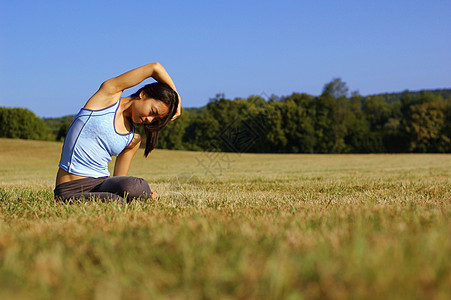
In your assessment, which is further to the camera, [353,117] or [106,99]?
[353,117]

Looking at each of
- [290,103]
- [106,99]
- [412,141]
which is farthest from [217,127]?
[106,99]

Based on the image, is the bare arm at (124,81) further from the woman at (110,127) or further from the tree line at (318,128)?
the tree line at (318,128)

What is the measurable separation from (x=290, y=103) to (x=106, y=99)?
72.3m

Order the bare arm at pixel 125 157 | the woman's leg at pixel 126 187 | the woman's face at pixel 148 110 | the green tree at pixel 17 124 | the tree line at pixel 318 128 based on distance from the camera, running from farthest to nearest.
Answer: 1. the green tree at pixel 17 124
2. the tree line at pixel 318 128
3. the bare arm at pixel 125 157
4. the woman's leg at pixel 126 187
5. the woman's face at pixel 148 110

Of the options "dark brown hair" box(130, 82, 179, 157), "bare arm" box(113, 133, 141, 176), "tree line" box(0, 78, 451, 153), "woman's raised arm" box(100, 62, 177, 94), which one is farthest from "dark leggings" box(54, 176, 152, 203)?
"tree line" box(0, 78, 451, 153)

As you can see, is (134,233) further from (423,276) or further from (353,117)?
(353,117)

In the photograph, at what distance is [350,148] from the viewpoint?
236 feet

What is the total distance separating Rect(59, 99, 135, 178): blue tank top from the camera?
14.9ft

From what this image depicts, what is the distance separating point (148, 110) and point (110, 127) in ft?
1.93

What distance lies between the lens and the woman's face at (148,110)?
4.44 m

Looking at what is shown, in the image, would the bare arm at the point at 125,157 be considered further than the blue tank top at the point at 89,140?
Yes

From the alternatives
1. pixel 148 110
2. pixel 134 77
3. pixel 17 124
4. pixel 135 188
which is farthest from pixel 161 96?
pixel 17 124

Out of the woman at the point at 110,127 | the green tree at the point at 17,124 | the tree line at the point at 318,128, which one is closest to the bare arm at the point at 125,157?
the woman at the point at 110,127

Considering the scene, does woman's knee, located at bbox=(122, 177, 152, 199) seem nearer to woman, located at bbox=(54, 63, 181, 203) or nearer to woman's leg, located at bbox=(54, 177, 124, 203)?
woman, located at bbox=(54, 63, 181, 203)
